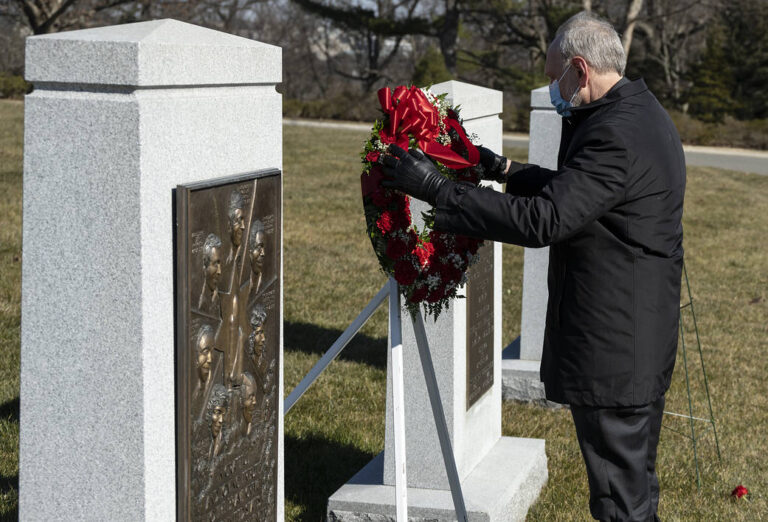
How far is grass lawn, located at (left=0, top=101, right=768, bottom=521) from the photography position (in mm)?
5234

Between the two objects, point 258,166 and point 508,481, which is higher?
point 258,166

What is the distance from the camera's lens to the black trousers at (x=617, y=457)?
140 inches

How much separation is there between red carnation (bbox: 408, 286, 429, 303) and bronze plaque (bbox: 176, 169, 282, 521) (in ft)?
2.06

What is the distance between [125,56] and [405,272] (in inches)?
59.9

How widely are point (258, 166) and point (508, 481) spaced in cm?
232

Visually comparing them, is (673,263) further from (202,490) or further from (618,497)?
(202,490)

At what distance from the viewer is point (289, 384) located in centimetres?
679

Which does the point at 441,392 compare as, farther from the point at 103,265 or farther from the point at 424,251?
the point at 103,265

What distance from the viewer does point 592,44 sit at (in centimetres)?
341

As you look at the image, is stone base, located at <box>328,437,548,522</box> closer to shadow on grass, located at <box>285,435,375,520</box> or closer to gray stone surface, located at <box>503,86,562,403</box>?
shadow on grass, located at <box>285,435,375,520</box>

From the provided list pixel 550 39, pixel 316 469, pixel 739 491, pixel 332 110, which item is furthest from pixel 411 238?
pixel 550 39

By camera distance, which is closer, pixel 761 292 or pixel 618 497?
pixel 618 497

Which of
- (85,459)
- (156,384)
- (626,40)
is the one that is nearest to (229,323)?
(156,384)

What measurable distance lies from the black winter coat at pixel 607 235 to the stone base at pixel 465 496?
1.09m
